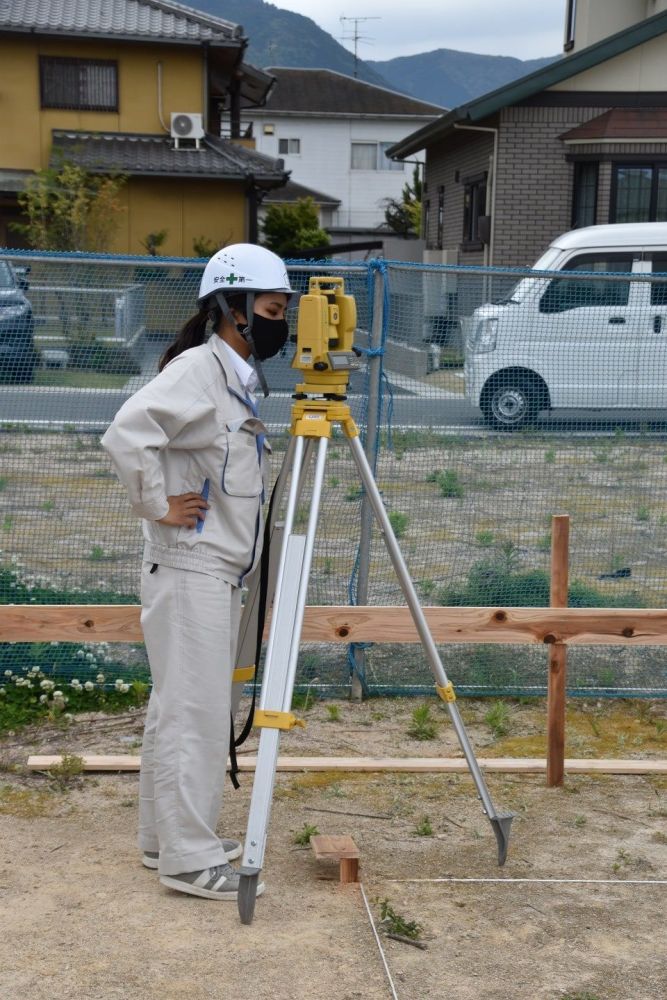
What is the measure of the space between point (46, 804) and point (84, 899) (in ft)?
2.76

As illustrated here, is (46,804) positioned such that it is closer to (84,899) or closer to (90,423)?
(84,899)

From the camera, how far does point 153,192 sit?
2456cm

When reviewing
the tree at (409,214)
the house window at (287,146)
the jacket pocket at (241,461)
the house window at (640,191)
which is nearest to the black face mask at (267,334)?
the jacket pocket at (241,461)

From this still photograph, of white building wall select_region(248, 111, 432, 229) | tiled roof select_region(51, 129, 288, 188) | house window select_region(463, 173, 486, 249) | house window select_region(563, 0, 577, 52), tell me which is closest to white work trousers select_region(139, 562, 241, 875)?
house window select_region(463, 173, 486, 249)

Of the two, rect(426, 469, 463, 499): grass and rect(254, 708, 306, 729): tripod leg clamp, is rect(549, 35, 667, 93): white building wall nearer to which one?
rect(426, 469, 463, 499): grass

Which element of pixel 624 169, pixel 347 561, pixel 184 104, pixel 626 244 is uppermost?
pixel 184 104

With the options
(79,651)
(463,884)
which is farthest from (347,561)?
(463,884)

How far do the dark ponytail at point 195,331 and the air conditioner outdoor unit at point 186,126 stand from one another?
21585 mm

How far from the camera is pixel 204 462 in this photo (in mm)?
3650

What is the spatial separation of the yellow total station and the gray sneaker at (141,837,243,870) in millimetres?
1489

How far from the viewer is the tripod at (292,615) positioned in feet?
11.4

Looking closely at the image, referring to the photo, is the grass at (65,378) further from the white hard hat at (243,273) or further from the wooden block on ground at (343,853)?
the wooden block on ground at (343,853)

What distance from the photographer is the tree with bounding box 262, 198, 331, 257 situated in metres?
34.9

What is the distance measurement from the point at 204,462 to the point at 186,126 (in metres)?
22.0
